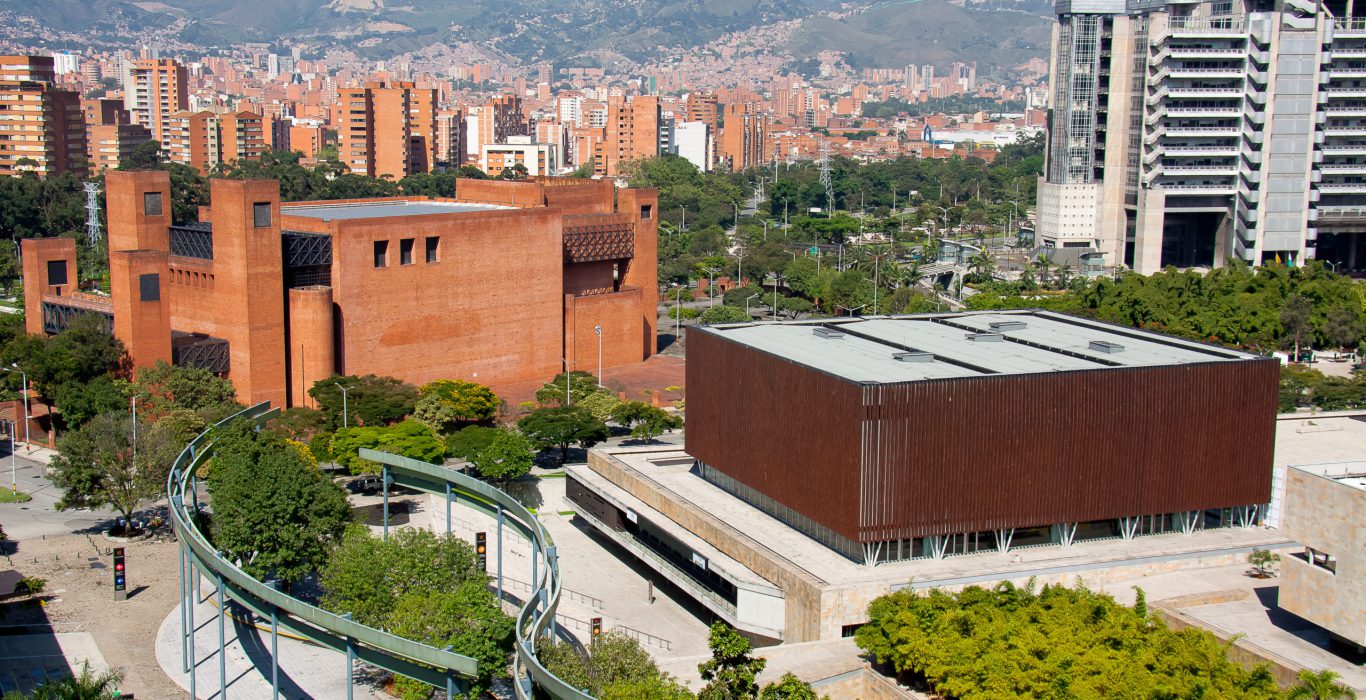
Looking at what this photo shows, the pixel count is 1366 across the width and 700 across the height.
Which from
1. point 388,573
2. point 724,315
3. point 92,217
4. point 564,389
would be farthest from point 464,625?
point 92,217

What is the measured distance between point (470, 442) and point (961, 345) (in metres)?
17.9

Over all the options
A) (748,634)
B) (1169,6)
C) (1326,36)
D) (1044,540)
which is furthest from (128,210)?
(1326,36)

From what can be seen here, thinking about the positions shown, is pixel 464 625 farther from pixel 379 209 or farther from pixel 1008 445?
pixel 379 209

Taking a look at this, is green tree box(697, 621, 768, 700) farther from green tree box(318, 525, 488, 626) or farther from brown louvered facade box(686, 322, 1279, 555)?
brown louvered facade box(686, 322, 1279, 555)

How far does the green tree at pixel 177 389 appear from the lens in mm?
54875

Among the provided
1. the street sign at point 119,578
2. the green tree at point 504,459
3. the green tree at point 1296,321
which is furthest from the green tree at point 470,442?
the green tree at point 1296,321

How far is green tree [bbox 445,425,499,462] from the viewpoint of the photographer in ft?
172

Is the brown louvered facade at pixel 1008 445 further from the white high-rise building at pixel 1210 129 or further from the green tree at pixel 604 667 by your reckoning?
the white high-rise building at pixel 1210 129

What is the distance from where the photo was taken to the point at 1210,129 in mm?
93562

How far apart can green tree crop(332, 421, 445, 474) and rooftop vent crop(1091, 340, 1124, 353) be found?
22.6 m

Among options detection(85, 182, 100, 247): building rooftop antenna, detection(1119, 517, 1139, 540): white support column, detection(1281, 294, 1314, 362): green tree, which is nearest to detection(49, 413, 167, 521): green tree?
detection(1119, 517, 1139, 540): white support column

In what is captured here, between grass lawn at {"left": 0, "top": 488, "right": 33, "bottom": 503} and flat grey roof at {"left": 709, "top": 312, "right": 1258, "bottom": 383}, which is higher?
flat grey roof at {"left": 709, "top": 312, "right": 1258, "bottom": 383}

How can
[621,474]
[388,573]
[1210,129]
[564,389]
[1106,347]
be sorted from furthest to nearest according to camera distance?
[1210,129] → [564,389] → [621,474] → [1106,347] → [388,573]

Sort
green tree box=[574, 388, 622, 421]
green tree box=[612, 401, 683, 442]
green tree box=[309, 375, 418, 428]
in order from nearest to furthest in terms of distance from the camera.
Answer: green tree box=[309, 375, 418, 428] < green tree box=[612, 401, 683, 442] < green tree box=[574, 388, 622, 421]
